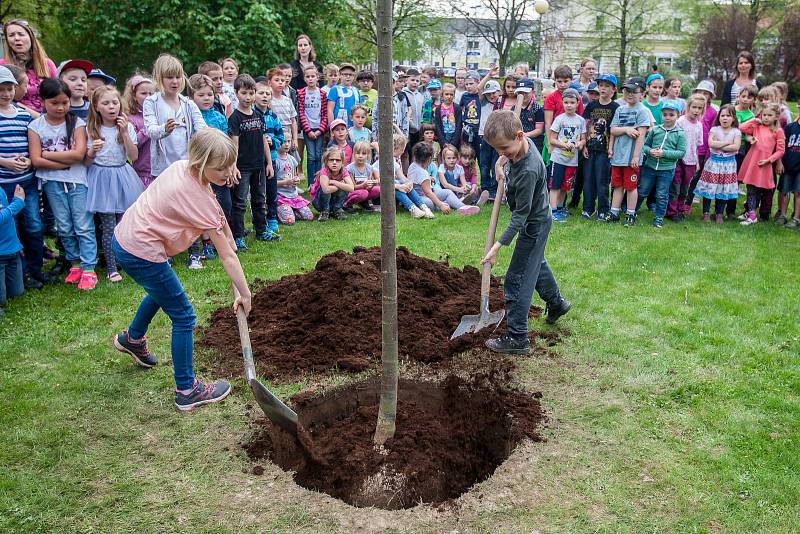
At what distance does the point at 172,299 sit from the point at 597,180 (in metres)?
7.47

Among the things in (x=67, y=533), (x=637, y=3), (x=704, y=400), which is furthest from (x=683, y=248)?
(x=637, y=3)

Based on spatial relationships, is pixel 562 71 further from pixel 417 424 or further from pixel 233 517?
pixel 233 517

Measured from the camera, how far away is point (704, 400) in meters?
4.44

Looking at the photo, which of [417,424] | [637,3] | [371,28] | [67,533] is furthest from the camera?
[637,3]

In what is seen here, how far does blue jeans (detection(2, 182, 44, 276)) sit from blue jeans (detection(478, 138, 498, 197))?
693cm

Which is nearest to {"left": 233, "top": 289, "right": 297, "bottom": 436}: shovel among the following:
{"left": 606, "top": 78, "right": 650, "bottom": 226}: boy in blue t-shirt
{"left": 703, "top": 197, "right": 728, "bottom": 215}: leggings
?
{"left": 606, "top": 78, "right": 650, "bottom": 226}: boy in blue t-shirt

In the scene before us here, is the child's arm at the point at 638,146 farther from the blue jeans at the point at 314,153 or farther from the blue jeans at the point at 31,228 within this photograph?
the blue jeans at the point at 31,228

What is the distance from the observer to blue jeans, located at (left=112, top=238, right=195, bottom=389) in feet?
13.5

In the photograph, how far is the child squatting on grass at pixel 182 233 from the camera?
3.90 m

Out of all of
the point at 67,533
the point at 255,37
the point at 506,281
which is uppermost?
the point at 255,37

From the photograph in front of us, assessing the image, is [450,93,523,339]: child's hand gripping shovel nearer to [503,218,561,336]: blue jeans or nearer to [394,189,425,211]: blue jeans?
[503,218,561,336]: blue jeans

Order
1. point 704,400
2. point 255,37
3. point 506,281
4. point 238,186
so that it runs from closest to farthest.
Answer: point 704,400 → point 506,281 → point 238,186 → point 255,37

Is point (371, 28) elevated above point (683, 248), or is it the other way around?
point (371, 28)

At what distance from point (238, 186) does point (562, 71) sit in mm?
5651
